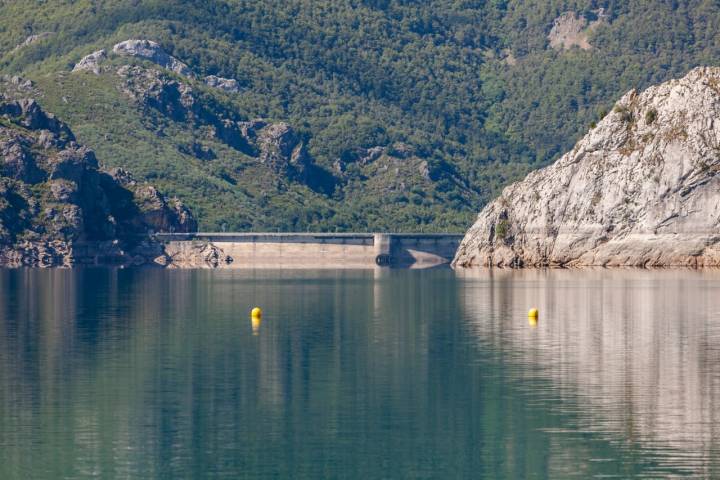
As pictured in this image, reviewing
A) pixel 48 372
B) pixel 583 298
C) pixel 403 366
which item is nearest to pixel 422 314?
pixel 583 298

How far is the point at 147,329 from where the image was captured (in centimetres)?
10456

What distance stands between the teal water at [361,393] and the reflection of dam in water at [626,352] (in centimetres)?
18

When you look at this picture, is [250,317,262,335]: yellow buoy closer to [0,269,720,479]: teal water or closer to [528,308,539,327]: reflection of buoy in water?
[0,269,720,479]: teal water

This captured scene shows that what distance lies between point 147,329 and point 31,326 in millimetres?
8740

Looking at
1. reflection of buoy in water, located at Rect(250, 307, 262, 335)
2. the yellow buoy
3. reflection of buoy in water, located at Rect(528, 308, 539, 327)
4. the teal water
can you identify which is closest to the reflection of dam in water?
the teal water

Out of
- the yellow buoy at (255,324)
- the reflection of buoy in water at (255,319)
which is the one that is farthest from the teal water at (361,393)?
the reflection of buoy in water at (255,319)

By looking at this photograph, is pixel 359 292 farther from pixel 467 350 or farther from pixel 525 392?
pixel 525 392

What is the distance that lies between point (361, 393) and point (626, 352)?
2211 centimetres

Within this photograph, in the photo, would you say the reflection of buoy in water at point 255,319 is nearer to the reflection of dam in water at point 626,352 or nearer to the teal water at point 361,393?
the teal water at point 361,393

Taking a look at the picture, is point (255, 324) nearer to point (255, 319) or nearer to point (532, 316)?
point (255, 319)

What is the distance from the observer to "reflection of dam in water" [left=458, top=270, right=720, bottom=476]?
203ft

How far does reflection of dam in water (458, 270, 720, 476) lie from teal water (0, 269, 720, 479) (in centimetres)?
18

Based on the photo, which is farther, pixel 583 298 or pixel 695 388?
pixel 583 298

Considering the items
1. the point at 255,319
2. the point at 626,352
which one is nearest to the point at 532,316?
the point at 255,319
